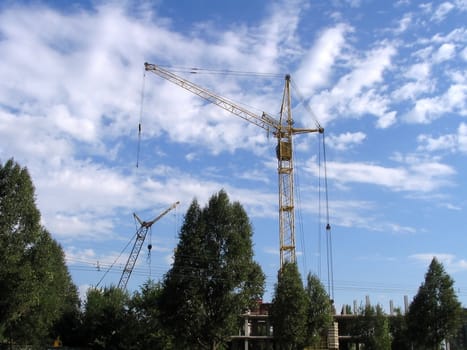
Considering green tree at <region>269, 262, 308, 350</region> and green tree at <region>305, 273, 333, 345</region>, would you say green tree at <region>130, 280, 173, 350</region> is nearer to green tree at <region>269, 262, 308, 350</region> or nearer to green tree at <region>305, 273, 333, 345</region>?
green tree at <region>269, 262, 308, 350</region>

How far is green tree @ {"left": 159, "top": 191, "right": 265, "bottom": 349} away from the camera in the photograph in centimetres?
4741

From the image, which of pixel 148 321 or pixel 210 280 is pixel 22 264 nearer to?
pixel 210 280

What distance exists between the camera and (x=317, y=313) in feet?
203

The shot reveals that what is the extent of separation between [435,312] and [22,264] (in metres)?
40.4

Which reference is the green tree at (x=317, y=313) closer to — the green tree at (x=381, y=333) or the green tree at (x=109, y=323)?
the green tree at (x=381, y=333)

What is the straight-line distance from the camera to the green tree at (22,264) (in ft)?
157

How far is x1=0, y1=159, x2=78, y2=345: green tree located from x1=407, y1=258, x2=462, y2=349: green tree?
36839mm

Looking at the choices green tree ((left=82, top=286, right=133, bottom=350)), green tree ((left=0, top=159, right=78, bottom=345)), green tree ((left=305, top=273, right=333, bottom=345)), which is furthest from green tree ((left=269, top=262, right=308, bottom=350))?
green tree ((left=0, top=159, right=78, bottom=345))

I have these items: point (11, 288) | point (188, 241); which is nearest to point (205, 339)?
point (188, 241)

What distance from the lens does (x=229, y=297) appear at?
47656 millimetres

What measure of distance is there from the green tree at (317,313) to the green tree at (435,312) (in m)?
8.91

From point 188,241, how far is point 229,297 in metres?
6.50

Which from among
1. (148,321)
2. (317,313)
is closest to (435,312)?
(317,313)

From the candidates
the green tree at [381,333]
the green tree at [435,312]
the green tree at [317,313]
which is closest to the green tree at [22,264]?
the green tree at [317,313]
